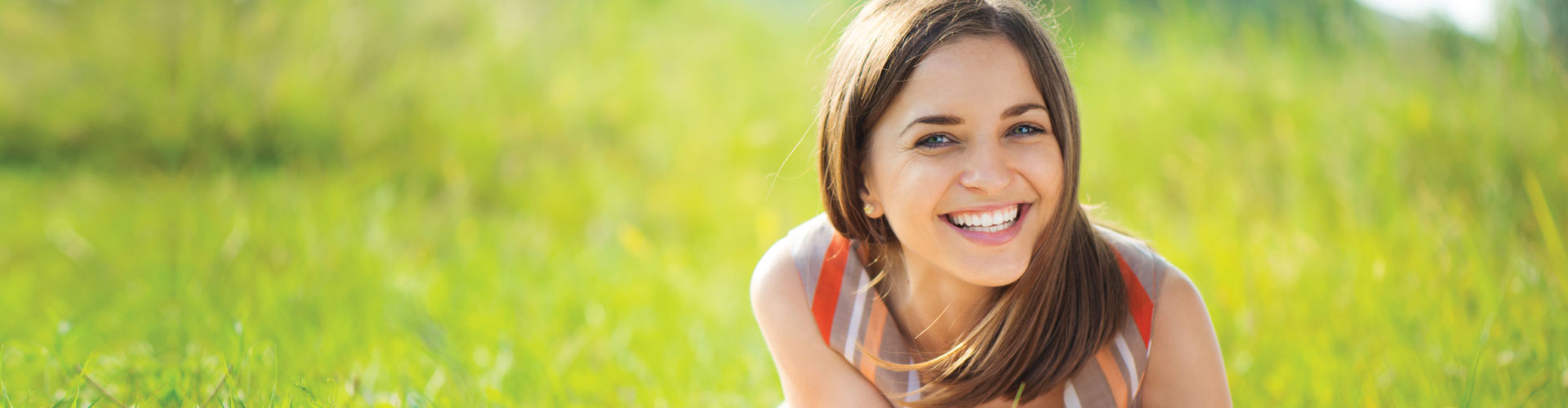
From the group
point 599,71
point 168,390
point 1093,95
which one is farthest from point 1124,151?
point 168,390

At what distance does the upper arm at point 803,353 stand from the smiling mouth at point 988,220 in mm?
375

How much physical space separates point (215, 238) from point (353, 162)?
1365mm

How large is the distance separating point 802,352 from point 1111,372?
543mm

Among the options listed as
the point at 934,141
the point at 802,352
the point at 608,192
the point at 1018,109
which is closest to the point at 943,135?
the point at 934,141

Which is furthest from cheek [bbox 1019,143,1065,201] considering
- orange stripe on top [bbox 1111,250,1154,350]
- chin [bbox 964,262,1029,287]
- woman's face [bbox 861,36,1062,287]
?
orange stripe on top [bbox 1111,250,1154,350]

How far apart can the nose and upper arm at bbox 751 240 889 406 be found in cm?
46

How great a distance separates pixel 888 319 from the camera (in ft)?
5.87

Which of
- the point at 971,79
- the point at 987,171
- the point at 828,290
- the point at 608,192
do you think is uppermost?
the point at 971,79

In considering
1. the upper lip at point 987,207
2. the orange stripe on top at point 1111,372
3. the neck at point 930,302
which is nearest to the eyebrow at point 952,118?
the upper lip at point 987,207

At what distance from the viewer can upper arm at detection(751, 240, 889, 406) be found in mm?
1799

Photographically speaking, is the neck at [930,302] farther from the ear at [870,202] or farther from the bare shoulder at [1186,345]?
the bare shoulder at [1186,345]

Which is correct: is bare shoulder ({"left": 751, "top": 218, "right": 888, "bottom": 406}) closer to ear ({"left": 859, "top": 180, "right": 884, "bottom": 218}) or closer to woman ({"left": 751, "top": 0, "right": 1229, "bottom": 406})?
woman ({"left": 751, "top": 0, "right": 1229, "bottom": 406})

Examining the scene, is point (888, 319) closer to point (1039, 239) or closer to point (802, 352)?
point (802, 352)

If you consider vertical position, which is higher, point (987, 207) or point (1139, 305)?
point (987, 207)
